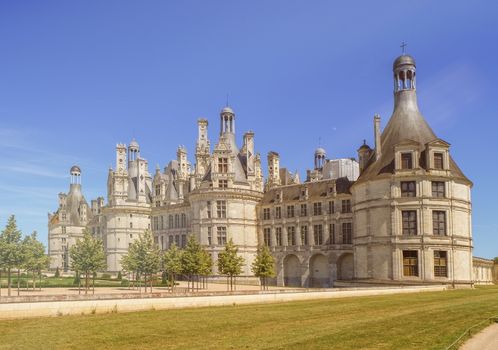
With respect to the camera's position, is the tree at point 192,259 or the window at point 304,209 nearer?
the tree at point 192,259

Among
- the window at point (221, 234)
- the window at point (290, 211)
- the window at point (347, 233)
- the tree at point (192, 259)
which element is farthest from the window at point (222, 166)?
the tree at point (192, 259)

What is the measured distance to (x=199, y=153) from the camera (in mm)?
82625

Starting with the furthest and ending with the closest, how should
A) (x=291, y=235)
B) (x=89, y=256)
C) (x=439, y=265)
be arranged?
(x=291, y=235) < (x=89, y=256) < (x=439, y=265)

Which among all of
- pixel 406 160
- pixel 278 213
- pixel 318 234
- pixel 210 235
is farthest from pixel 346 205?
pixel 210 235

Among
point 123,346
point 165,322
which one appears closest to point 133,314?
point 165,322

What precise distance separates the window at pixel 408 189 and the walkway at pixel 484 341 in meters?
34.6

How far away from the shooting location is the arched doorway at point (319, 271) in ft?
224

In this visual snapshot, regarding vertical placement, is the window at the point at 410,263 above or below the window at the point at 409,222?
below

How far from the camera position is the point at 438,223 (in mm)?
54656

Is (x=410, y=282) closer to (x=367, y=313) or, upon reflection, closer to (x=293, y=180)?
(x=367, y=313)

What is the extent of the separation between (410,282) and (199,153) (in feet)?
129

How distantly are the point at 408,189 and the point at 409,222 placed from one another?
3201mm

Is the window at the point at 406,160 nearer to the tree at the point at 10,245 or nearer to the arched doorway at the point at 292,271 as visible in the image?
the arched doorway at the point at 292,271

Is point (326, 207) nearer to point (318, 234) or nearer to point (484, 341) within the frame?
point (318, 234)
